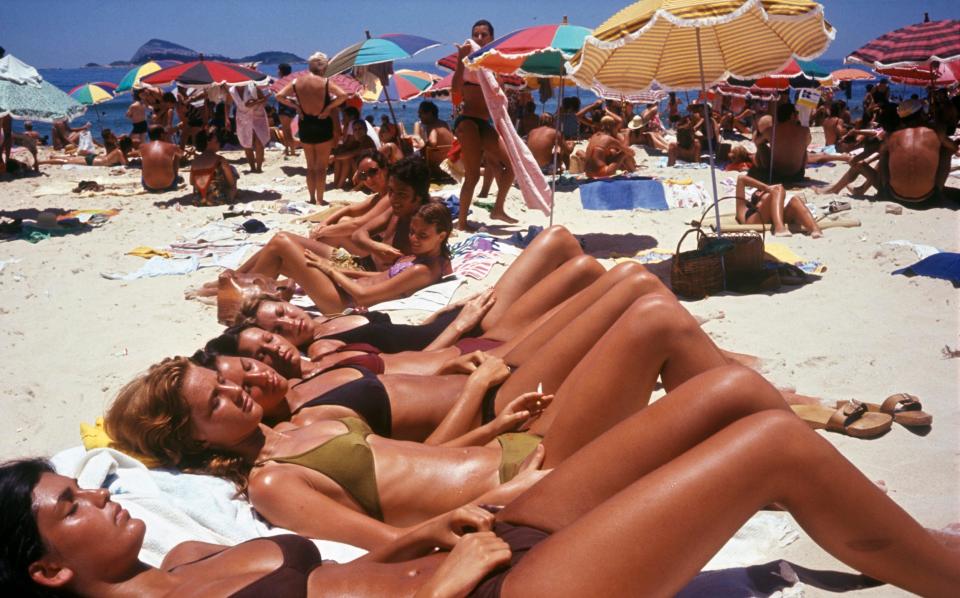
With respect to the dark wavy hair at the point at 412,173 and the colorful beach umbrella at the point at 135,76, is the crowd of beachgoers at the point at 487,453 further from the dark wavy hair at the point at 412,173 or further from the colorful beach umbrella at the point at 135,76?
the colorful beach umbrella at the point at 135,76

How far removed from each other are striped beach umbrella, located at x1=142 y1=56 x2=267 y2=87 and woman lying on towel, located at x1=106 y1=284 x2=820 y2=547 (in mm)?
9322

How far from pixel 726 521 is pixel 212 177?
9574 millimetres

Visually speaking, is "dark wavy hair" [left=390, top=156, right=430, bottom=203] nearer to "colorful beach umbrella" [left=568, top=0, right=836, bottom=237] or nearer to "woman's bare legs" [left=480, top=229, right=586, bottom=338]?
"colorful beach umbrella" [left=568, top=0, right=836, bottom=237]

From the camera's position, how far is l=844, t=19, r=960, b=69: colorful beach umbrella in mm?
8492

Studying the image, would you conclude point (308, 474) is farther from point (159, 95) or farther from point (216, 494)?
point (159, 95)

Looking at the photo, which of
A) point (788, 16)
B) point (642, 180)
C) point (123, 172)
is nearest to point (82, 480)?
point (788, 16)

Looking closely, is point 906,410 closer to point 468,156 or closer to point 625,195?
point 468,156

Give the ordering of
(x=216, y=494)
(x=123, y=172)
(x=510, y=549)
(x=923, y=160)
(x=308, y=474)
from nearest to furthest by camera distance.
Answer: (x=510, y=549)
(x=308, y=474)
(x=216, y=494)
(x=923, y=160)
(x=123, y=172)

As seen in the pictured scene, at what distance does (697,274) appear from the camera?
5.33 metres

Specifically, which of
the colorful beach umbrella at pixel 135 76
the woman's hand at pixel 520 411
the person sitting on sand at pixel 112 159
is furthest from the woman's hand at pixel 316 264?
the colorful beach umbrella at pixel 135 76

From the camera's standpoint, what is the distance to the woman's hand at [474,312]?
12.4 ft

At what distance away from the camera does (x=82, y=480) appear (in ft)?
8.00

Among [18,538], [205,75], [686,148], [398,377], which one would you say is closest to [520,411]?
[398,377]

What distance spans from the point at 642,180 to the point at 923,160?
3.02 meters
